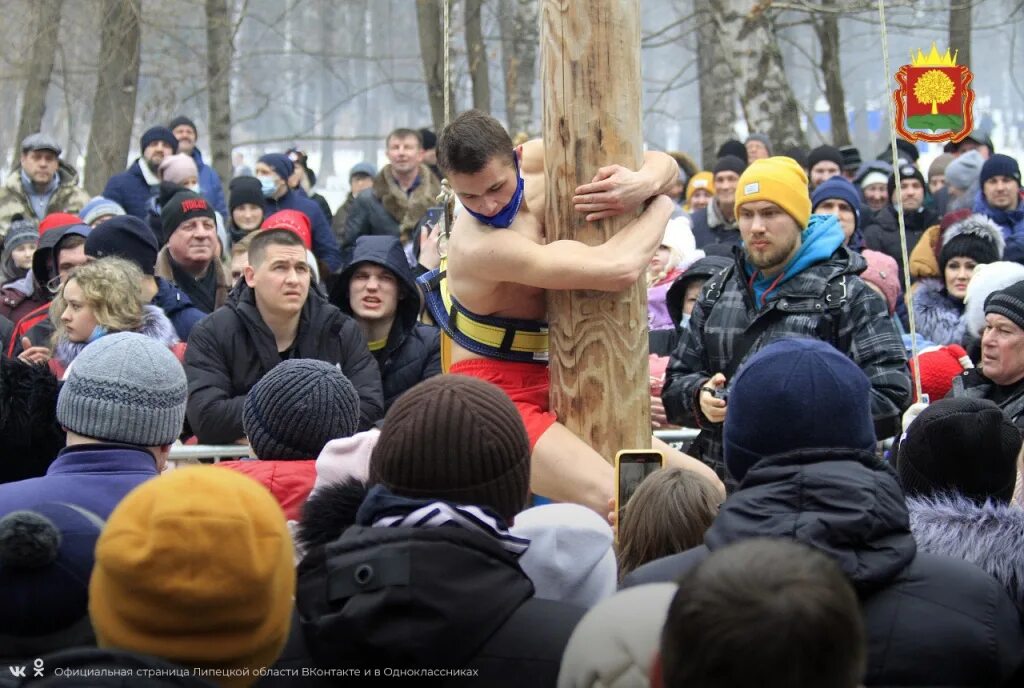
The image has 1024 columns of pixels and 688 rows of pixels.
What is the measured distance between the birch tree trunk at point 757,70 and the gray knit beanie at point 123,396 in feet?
39.5

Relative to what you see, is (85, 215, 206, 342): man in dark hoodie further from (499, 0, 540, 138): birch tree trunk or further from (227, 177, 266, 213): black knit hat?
(499, 0, 540, 138): birch tree trunk

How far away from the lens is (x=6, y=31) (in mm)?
17859

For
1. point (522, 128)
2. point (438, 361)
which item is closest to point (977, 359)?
point (438, 361)

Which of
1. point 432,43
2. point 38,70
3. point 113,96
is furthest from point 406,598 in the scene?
point 38,70

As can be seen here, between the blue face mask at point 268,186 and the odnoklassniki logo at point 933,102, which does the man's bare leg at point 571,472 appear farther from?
the blue face mask at point 268,186

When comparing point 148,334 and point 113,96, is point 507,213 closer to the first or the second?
point 148,334

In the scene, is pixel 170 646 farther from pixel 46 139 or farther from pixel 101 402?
pixel 46 139

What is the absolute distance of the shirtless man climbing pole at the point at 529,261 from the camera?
4242 millimetres

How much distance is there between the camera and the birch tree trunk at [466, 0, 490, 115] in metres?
15.9

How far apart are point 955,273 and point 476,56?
9008mm

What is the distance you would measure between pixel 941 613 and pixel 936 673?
0.12 m

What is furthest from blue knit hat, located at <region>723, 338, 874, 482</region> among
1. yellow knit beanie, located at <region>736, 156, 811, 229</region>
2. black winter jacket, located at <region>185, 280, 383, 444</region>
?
black winter jacket, located at <region>185, 280, 383, 444</region>

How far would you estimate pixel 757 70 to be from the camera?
48.7 feet

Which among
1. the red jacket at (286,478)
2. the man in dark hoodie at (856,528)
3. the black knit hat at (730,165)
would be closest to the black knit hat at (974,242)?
the black knit hat at (730,165)
